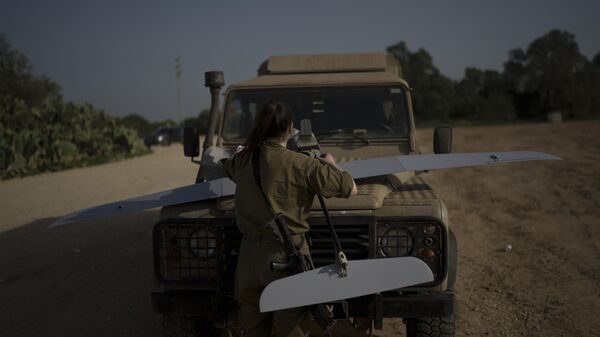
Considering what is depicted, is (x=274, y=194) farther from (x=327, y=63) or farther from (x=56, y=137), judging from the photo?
(x=56, y=137)

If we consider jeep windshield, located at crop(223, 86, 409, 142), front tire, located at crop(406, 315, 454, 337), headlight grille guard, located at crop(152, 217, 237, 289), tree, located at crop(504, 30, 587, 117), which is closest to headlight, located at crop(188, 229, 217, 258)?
headlight grille guard, located at crop(152, 217, 237, 289)

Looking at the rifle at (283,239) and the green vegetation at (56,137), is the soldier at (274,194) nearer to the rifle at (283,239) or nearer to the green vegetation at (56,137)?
the rifle at (283,239)

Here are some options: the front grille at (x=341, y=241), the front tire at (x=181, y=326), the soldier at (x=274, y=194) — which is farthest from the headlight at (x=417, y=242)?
the front tire at (x=181, y=326)

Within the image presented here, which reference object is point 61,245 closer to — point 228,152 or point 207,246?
point 228,152

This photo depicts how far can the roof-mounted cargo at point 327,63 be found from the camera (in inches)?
240

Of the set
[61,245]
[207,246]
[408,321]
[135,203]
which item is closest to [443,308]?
[408,321]

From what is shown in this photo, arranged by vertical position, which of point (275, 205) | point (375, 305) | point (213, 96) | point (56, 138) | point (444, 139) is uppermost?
point (213, 96)

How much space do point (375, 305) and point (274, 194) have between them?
3.15ft

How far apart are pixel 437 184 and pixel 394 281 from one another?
465 inches

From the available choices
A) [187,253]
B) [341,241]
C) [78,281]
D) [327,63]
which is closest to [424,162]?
[341,241]

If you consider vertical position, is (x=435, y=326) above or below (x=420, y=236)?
below

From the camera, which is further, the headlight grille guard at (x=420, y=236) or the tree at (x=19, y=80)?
the tree at (x=19, y=80)

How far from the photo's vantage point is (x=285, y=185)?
3.00 meters

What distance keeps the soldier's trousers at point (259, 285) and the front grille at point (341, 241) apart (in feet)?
1.28
